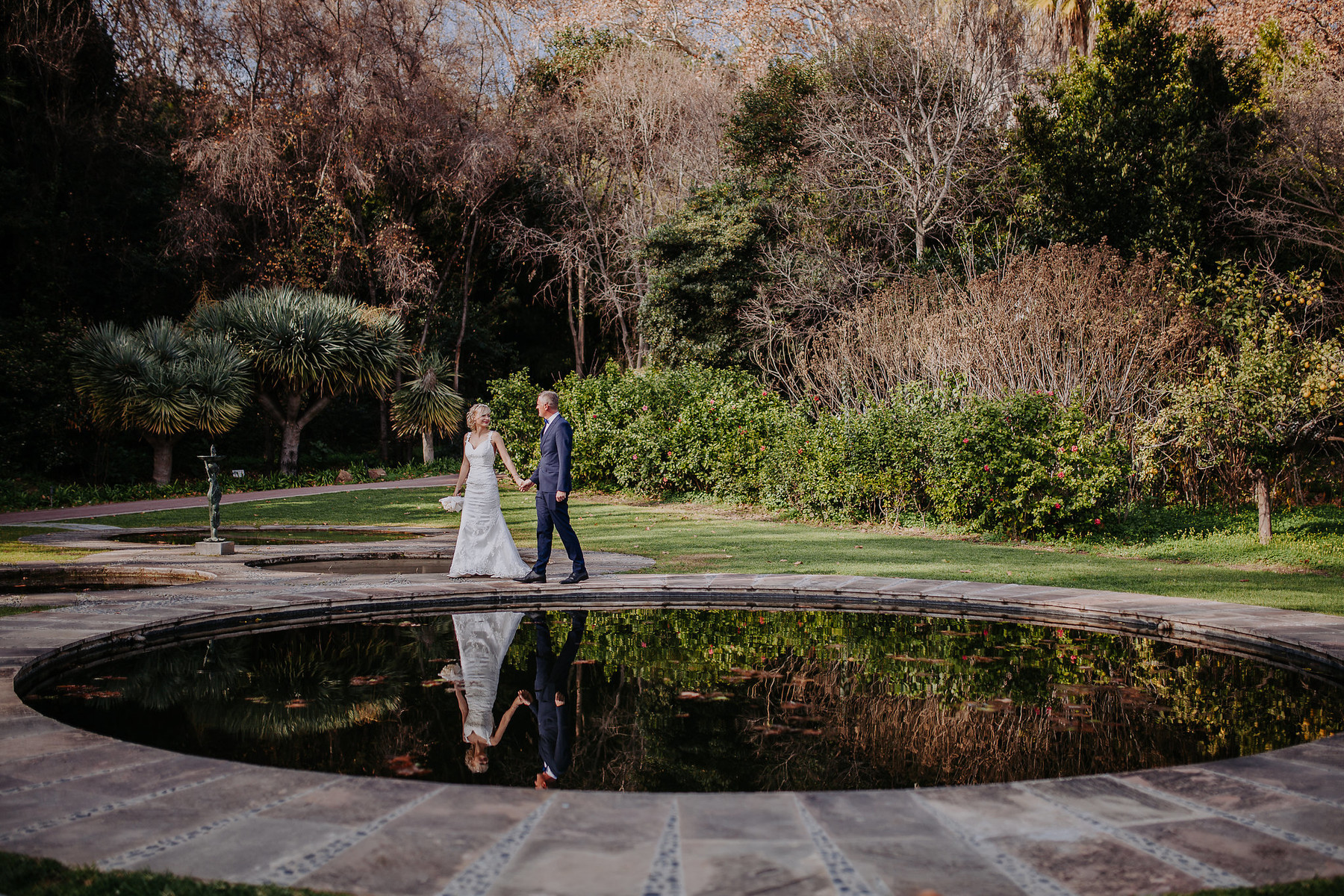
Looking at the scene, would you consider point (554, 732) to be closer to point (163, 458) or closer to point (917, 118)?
point (163, 458)

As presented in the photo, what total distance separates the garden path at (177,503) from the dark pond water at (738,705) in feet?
24.3

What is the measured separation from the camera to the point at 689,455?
1678 centimetres

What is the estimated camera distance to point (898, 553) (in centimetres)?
1071

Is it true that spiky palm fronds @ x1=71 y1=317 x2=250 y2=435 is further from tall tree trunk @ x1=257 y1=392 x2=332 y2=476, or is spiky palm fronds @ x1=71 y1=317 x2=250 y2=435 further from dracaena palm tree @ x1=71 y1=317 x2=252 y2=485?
tall tree trunk @ x1=257 y1=392 x2=332 y2=476

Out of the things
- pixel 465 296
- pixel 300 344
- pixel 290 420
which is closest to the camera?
pixel 300 344

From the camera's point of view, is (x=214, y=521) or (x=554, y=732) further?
(x=214, y=521)

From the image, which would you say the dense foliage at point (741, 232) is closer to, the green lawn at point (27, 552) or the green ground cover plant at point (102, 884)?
the green lawn at point (27, 552)

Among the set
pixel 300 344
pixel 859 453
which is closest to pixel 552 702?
pixel 859 453

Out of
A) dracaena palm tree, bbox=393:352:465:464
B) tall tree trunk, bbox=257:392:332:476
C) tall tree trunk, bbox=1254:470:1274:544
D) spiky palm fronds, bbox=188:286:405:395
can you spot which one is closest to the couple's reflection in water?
tall tree trunk, bbox=1254:470:1274:544

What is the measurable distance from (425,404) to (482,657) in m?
18.6

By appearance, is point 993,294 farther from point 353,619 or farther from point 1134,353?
point 353,619

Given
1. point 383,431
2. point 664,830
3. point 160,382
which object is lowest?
point 664,830

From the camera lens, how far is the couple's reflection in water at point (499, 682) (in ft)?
13.4

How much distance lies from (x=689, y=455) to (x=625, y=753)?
502 inches
